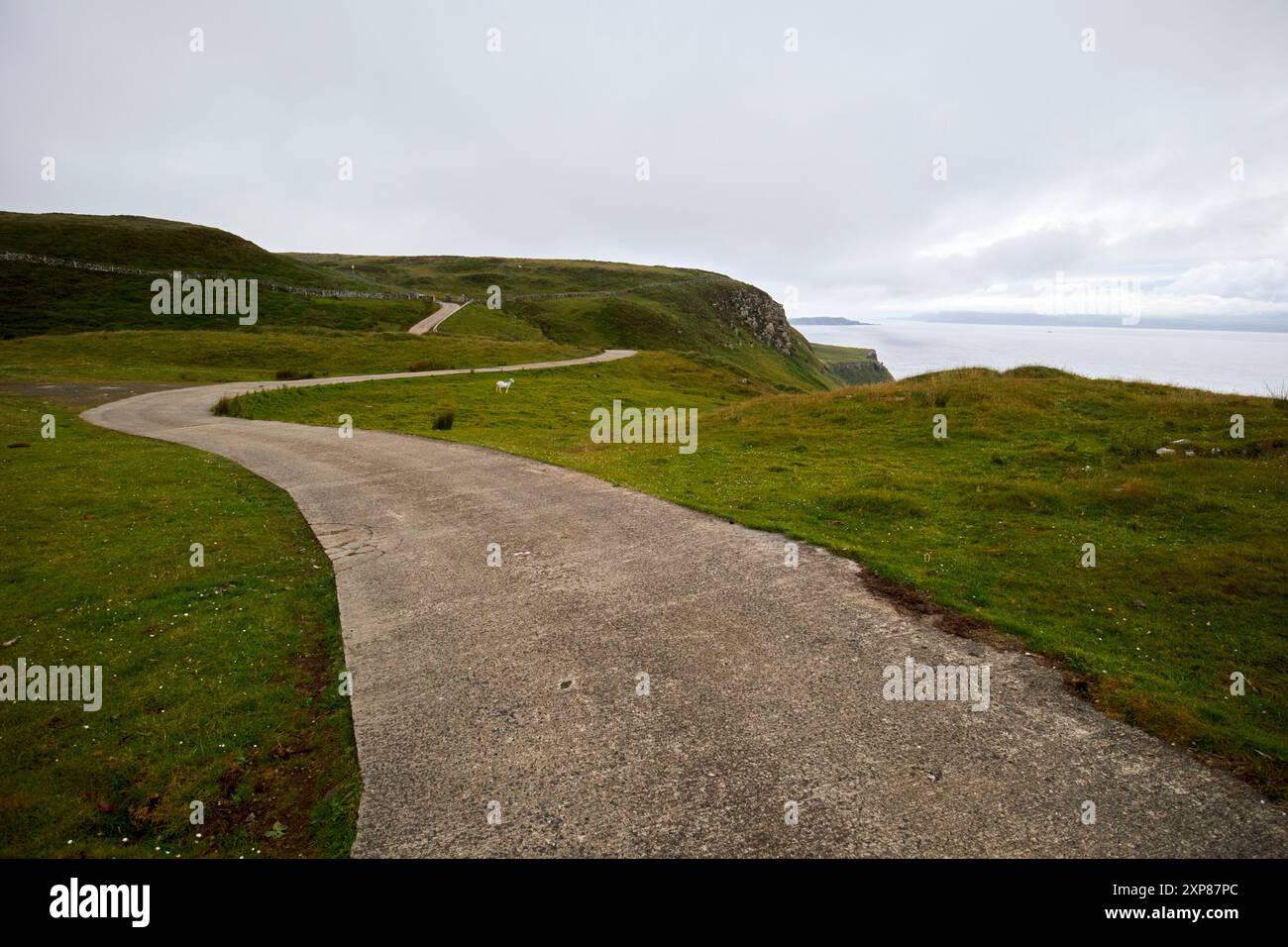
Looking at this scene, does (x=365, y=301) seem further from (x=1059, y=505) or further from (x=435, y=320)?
(x=1059, y=505)

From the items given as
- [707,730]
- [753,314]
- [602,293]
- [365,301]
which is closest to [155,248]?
[365,301]

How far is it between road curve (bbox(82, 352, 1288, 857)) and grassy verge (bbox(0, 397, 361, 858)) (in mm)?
608

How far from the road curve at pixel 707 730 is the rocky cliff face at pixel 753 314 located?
176 m

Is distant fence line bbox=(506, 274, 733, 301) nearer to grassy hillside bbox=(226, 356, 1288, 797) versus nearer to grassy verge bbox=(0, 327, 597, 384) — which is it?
grassy verge bbox=(0, 327, 597, 384)

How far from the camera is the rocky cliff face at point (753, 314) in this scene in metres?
182

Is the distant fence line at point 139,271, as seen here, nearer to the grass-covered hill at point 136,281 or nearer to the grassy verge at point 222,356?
the grass-covered hill at point 136,281

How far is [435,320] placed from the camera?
93.4m

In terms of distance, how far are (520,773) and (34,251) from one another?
14592 cm

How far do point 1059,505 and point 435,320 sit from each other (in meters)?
93.0

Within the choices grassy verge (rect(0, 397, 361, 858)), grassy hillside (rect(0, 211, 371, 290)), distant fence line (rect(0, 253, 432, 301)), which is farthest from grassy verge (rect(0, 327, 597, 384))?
grassy hillside (rect(0, 211, 371, 290))

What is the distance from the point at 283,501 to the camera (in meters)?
17.5

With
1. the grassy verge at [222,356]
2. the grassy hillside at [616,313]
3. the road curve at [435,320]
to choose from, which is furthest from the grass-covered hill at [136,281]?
the grassy hillside at [616,313]

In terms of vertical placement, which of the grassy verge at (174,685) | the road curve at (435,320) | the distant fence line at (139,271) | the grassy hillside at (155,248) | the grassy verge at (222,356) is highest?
the grassy hillside at (155,248)

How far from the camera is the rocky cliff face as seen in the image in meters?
182
